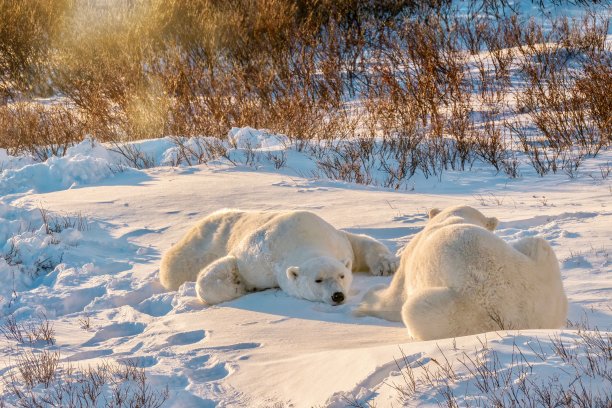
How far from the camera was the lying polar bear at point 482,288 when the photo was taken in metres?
3.95

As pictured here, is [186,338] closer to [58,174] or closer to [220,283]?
[220,283]

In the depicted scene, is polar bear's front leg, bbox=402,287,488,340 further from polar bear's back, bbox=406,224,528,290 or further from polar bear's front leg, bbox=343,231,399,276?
polar bear's front leg, bbox=343,231,399,276

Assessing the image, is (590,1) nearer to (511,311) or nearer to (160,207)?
(160,207)

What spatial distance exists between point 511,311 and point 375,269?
7.08 feet

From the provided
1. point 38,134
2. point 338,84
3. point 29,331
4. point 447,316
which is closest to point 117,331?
point 29,331

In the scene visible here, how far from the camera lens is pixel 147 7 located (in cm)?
1838

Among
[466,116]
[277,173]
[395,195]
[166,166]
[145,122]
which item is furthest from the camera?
[145,122]

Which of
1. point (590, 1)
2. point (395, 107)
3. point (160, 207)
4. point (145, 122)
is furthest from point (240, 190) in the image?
point (590, 1)

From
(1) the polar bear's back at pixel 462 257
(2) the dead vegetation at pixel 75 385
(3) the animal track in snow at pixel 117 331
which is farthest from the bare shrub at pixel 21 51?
(1) the polar bear's back at pixel 462 257

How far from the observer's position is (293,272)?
548cm

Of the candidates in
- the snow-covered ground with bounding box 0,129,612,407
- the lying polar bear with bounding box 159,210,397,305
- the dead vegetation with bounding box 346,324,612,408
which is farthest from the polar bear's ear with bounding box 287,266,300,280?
the dead vegetation with bounding box 346,324,612,408

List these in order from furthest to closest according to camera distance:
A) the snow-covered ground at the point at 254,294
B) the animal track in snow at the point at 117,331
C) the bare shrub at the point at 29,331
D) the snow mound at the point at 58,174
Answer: the snow mound at the point at 58,174
the animal track in snow at the point at 117,331
the bare shrub at the point at 29,331
the snow-covered ground at the point at 254,294

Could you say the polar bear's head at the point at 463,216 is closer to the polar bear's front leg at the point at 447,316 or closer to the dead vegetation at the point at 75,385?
the polar bear's front leg at the point at 447,316

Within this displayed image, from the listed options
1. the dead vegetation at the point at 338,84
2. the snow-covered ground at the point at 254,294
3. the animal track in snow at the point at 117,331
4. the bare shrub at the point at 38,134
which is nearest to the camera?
the snow-covered ground at the point at 254,294
